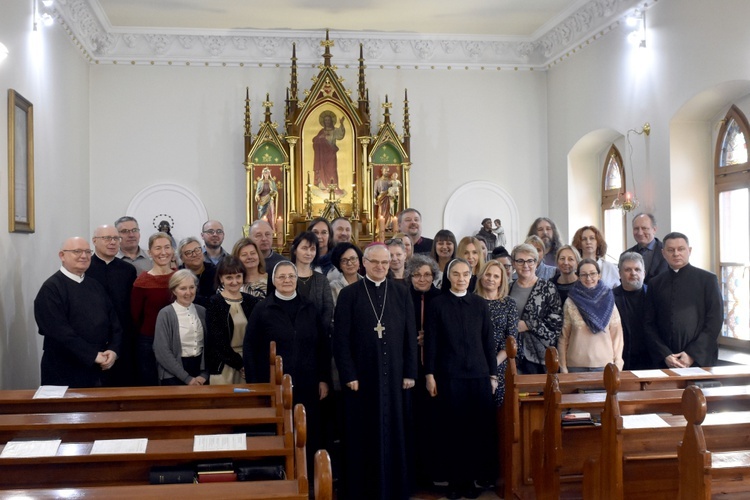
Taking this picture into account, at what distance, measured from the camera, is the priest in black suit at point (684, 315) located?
522 centimetres

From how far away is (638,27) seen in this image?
7.96 meters

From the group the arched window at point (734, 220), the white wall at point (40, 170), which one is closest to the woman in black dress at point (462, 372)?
the white wall at point (40, 170)

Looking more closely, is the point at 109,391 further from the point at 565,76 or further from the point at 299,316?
the point at 565,76

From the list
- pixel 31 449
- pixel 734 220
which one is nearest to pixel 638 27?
pixel 734 220

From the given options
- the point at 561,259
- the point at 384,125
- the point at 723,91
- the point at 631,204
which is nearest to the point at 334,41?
the point at 384,125

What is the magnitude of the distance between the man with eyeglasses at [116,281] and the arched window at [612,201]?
→ 573cm

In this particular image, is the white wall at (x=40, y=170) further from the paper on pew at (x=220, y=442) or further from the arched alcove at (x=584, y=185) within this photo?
the arched alcove at (x=584, y=185)

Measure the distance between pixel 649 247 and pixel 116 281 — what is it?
412 cm

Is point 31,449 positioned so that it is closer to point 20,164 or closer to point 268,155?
point 20,164

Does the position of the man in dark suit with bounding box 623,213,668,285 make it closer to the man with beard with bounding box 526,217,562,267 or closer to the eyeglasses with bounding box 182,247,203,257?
the man with beard with bounding box 526,217,562,267

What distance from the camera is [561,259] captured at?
534 cm

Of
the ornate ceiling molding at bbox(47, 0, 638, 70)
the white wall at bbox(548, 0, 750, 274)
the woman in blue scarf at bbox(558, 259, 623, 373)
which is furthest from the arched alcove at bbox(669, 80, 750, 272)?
the woman in blue scarf at bbox(558, 259, 623, 373)

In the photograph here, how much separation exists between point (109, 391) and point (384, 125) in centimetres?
654

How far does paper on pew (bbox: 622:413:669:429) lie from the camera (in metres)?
3.44
